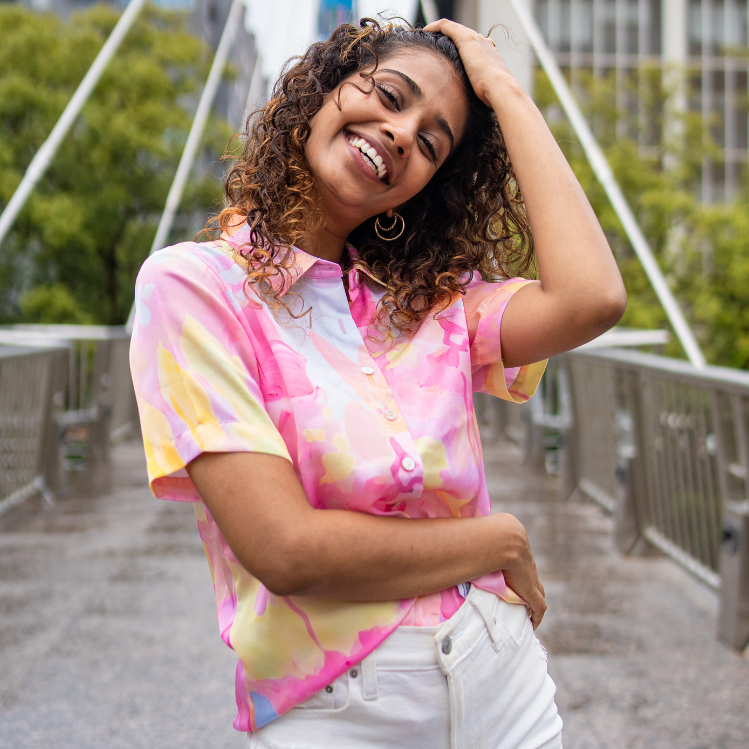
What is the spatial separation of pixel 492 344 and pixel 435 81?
396 millimetres

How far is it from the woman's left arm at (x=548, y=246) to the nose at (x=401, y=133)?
161 millimetres

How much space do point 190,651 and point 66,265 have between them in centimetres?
2204

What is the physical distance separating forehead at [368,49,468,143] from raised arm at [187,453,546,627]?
0.60 m

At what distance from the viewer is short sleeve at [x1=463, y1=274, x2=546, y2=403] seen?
1.44 m

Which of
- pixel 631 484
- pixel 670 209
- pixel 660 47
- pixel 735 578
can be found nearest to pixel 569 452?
pixel 631 484

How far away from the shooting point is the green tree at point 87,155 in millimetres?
22938

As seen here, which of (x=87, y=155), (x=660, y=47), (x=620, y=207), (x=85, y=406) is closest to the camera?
(x=620, y=207)

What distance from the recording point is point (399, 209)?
5.39ft

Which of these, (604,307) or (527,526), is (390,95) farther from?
(527,526)

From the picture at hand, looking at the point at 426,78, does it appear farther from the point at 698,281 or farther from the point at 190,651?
the point at 698,281

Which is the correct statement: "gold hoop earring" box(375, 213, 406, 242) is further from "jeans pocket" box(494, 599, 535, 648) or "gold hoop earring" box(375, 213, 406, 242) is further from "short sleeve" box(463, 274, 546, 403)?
"jeans pocket" box(494, 599, 535, 648)

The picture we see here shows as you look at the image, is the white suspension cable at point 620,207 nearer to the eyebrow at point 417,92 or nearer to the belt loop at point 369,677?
the eyebrow at point 417,92

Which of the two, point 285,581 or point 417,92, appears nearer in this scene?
point 285,581

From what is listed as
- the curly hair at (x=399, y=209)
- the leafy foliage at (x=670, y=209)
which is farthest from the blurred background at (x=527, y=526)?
the leafy foliage at (x=670, y=209)
